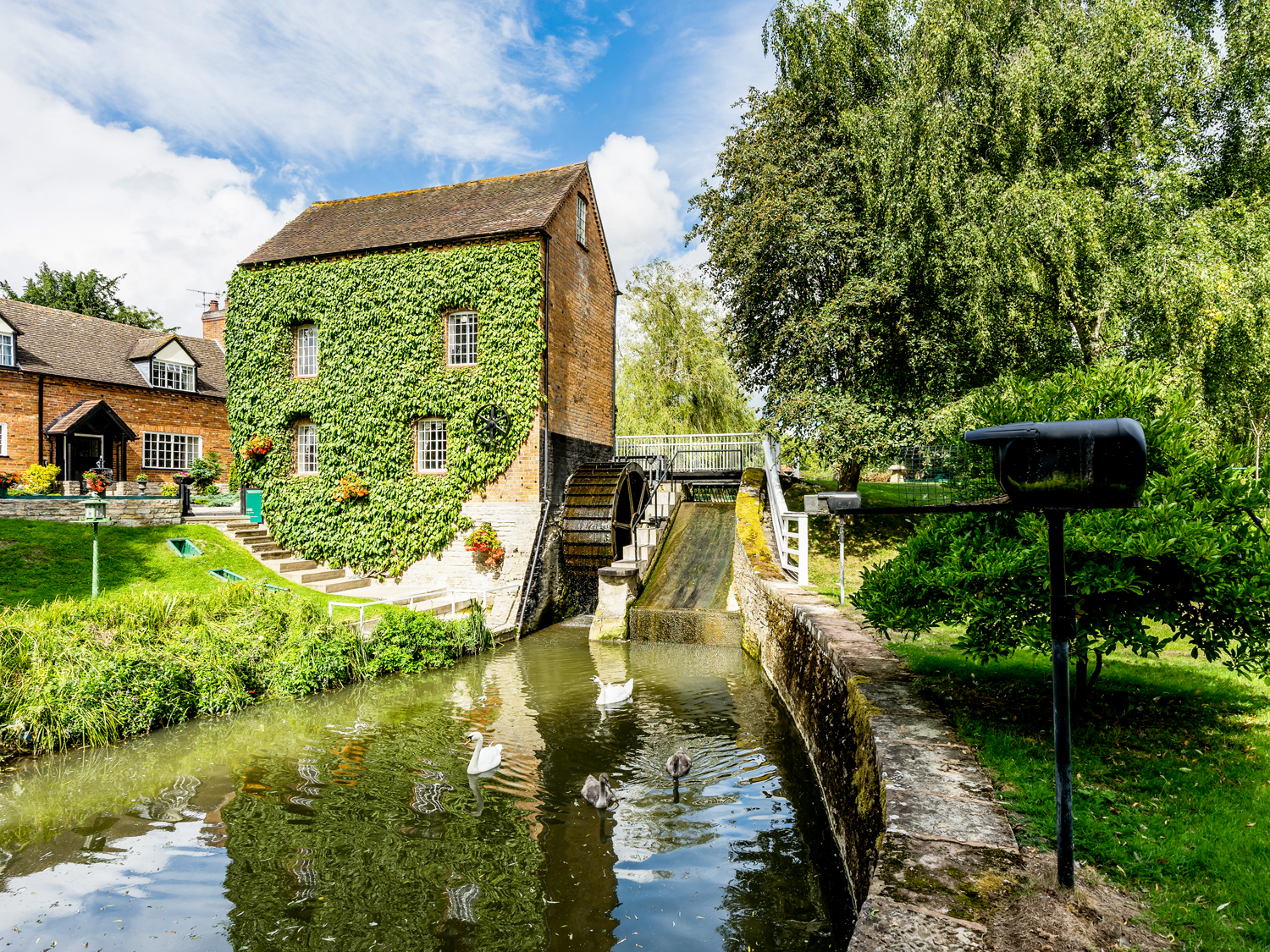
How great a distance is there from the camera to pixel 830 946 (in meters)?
3.90

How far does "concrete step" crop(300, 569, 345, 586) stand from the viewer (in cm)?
1515

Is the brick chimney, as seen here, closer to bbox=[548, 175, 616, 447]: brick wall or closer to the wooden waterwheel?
bbox=[548, 175, 616, 447]: brick wall

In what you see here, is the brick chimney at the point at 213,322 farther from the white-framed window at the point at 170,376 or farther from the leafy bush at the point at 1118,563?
the leafy bush at the point at 1118,563

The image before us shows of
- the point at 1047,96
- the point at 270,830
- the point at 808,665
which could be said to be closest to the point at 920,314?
the point at 1047,96

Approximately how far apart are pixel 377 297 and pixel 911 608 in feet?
51.6

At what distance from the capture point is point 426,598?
14.5m

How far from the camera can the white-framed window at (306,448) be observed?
17.6m

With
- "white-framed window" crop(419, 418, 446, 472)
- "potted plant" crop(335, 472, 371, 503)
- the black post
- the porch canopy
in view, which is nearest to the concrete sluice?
"white-framed window" crop(419, 418, 446, 472)

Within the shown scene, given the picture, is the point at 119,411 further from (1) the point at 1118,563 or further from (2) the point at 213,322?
(1) the point at 1118,563

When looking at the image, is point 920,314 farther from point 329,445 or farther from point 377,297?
point 329,445

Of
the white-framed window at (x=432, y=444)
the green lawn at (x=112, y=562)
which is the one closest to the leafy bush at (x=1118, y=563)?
the green lawn at (x=112, y=562)

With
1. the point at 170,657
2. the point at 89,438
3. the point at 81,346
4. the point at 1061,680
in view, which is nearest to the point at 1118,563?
the point at 1061,680

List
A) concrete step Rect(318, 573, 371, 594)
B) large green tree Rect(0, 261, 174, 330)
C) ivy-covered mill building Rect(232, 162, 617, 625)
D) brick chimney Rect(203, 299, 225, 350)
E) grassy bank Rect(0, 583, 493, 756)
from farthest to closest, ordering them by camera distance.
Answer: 1. large green tree Rect(0, 261, 174, 330)
2. brick chimney Rect(203, 299, 225, 350)
3. ivy-covered mill building Rect(232, 162, 617, 625)
4. concrete step Rect(318, 573, 371, 594)
5. grassy bank Rect(0, 583, 493, 756)

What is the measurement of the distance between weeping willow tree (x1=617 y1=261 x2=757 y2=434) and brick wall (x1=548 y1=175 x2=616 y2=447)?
475cm
